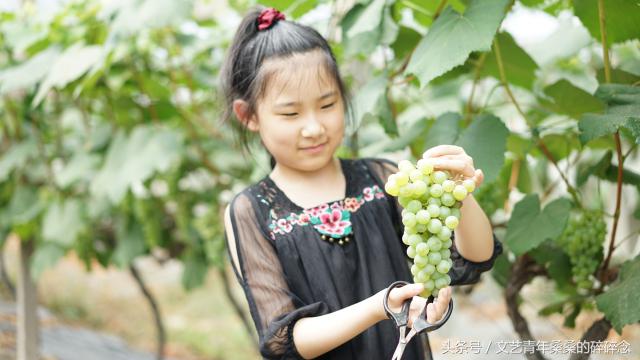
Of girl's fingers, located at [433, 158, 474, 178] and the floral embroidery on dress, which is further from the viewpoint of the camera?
the floral embroidery on dress

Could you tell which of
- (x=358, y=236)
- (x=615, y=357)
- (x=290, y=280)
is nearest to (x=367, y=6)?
(x=358, y=236)

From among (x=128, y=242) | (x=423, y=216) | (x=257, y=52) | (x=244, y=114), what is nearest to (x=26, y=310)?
(x=128, y=242)

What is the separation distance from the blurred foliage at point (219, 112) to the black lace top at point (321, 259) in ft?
0.78

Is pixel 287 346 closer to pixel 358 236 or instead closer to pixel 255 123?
pixel 358 236

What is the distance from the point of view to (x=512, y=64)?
5.44ft

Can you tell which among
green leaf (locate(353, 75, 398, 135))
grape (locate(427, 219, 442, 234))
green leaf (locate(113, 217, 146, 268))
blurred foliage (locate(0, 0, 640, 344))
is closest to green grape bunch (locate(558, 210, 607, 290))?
blurred foliage (locate(0, 0, 640, 344))

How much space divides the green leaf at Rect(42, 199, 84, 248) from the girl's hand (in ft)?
6.33

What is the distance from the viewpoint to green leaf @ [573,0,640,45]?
1344 mm

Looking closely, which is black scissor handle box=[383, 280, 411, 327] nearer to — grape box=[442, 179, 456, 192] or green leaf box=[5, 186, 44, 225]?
grape box=[442, 179, 456, 192]

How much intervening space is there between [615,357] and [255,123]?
3.07 ft

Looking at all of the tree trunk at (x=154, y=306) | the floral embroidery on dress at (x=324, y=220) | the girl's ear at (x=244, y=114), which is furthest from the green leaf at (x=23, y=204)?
the floral embroidery on dress at (x=324, y=220)

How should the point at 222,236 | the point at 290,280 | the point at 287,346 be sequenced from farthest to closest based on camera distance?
the point at 222,236, the point at 290,280, the point at 287,346

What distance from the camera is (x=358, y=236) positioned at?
132cm

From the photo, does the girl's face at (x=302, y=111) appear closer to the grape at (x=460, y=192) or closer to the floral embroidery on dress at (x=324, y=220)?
the floral embroidery on dress at (x=324, y=220)
